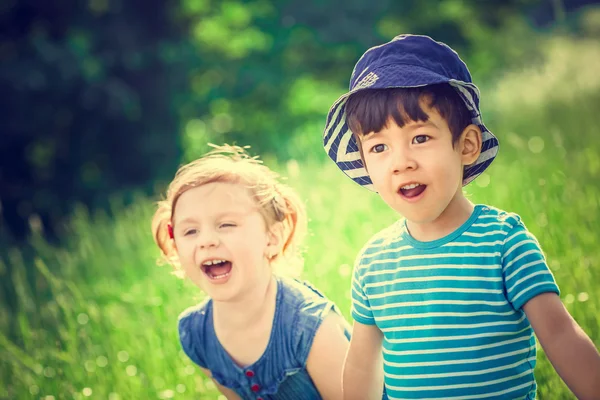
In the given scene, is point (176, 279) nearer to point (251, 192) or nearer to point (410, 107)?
point (251, 192)

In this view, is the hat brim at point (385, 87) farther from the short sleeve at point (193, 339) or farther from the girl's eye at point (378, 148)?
the short sleeve at point (193, 339)

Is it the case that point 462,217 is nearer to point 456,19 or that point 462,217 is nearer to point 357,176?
point 357,176

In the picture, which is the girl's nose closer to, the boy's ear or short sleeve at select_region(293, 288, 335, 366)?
short sleeve at select_region(293, 288, 335, 366)

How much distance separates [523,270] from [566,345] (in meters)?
0.22

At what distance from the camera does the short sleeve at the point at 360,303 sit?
230 cm

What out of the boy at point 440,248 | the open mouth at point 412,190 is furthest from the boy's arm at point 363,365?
the open mouth at point 412,190

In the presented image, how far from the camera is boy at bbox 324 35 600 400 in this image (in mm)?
1990

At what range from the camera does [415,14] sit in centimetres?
1280

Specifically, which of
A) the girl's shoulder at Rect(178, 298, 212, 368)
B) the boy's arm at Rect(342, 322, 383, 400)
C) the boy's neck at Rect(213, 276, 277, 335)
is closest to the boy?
the boy's arm at Rect(342, 322, 383, 400)

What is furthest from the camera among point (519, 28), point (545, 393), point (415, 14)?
point (519, 28)

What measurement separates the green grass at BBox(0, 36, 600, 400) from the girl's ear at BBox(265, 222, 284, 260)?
39 cm

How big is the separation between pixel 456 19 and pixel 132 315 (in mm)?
10653

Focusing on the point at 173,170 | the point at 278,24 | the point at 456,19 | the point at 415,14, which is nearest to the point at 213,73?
the point at 278,24

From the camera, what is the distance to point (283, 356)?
106 inches
